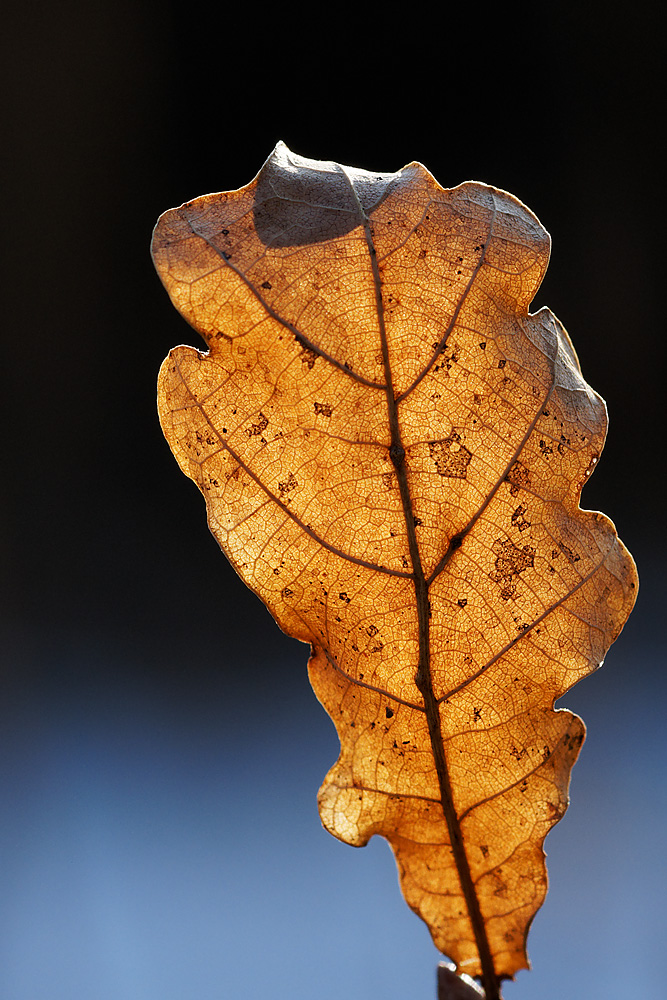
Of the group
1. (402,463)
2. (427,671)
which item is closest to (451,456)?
(402,463)

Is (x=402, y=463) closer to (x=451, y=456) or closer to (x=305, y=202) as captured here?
(x=451, y=456)

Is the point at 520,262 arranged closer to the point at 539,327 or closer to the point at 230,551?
the point at 539,327

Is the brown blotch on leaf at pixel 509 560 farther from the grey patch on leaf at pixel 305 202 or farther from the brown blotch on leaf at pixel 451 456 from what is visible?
the grey patch on leaf at pixel 305 202

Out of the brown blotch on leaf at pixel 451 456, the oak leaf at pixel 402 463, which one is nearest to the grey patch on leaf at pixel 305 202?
the oak leaf at pixel 402 463

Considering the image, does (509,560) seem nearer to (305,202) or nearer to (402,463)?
(402,463)

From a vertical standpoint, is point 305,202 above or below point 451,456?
above

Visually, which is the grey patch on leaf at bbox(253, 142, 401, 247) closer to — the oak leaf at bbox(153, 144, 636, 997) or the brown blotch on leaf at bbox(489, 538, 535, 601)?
the oak leaf at bbox(153, 144, 636, 997)

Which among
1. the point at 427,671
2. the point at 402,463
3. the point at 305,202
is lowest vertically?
the point at 427,671

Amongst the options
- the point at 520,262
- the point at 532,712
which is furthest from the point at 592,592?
the point at 520,262
